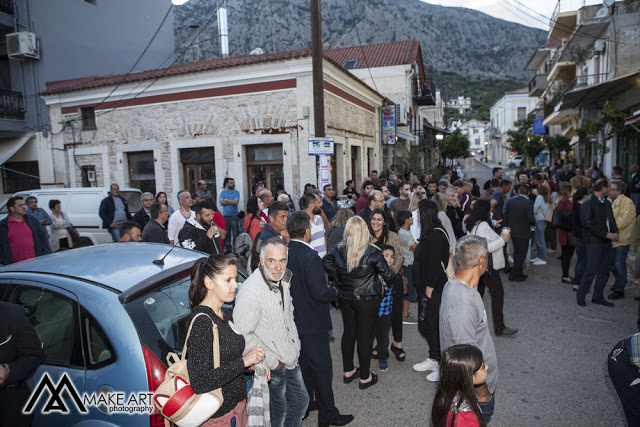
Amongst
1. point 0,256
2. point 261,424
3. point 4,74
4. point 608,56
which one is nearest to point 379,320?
point 261,424

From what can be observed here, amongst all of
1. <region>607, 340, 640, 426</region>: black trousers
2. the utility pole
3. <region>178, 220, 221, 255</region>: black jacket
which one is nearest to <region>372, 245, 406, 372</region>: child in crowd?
<region>607, 340, 640, 426</region>: black trousers

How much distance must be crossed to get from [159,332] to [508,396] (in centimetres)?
340

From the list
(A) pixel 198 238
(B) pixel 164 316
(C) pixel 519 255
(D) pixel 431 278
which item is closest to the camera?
(B) pixel 164 316

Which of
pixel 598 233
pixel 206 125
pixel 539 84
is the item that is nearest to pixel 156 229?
pixel 598 233

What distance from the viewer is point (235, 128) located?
536 inches

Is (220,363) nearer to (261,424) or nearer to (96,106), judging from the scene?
(261,424)

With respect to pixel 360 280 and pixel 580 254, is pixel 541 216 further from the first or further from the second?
pixel 360 280

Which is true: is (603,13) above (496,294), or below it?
above

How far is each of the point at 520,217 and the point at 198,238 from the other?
228 inches

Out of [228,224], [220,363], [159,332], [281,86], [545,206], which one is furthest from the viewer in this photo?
[281,86]

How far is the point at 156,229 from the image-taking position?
589 centimetres

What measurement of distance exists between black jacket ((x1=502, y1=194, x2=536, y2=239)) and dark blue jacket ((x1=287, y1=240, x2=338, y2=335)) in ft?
18.4

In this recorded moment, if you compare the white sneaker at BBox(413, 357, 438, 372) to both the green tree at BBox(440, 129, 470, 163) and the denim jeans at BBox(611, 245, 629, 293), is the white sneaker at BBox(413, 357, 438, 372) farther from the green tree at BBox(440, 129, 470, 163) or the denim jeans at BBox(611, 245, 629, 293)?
the green tree at BBox(440, 129, 470, 163)

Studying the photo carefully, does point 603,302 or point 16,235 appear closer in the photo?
point 603,302
